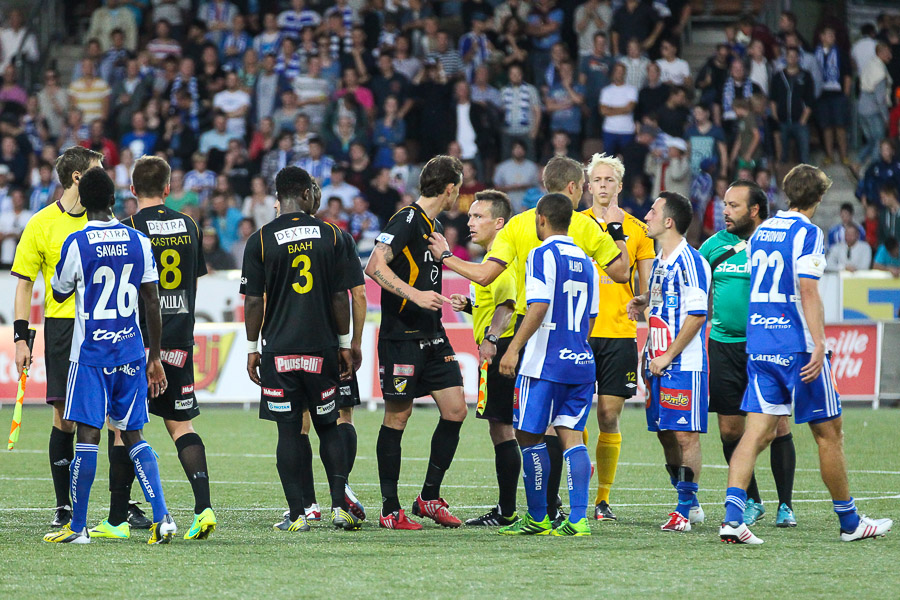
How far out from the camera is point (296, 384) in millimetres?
7695

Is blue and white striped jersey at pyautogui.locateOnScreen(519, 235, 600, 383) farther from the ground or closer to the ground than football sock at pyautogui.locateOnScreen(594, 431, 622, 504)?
farther from the ground

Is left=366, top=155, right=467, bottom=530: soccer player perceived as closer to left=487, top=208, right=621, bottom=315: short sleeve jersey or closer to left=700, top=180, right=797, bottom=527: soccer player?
left=487, top=208, right=621, bottom=315: short sleeve jersey

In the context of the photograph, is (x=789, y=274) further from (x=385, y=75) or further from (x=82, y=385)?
(x=385, y=75)

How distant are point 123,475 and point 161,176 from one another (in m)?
1.79

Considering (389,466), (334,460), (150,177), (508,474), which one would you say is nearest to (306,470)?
(334,460)

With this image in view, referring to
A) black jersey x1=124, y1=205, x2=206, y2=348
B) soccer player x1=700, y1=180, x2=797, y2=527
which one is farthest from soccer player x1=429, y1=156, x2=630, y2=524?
black jersey x1=124, y1=205, x2=206, y2=348

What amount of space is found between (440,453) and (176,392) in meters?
1.72

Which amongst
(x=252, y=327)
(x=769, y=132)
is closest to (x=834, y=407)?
(x=252, y=327)

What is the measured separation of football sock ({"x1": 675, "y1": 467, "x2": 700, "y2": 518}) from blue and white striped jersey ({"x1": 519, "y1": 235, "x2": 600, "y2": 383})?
100 cm

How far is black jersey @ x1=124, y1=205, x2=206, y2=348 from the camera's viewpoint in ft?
25.1

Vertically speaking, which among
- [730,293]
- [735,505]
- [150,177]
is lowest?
[735,505]

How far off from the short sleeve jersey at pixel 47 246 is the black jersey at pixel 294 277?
116cm

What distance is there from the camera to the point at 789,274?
7.21 metres

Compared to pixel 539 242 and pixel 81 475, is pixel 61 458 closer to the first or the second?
pixel 81 475
